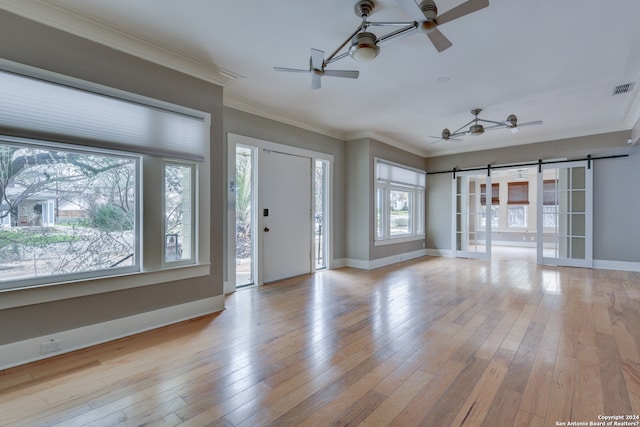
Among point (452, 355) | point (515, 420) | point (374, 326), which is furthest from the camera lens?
point (374, 326)

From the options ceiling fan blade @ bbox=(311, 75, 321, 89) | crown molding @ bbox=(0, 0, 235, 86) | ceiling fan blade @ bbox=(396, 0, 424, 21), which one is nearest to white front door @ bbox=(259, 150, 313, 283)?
crown molding @ bbox=(0, 0, 235, 86)

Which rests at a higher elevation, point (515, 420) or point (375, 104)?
point (375, 104)

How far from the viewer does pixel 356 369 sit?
7.30 ft

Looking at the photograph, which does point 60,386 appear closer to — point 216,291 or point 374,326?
point 216,291

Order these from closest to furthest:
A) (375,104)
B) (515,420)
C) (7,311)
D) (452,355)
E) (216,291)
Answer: (515,420) < (7,311) < (452,355) < (216,291) < (375,104)

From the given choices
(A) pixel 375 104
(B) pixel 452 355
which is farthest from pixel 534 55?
(B) pixel 452 355

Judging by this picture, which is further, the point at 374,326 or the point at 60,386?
the point at 374,326

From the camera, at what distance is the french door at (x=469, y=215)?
7359 millimetres

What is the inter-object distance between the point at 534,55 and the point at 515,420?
3251 mm

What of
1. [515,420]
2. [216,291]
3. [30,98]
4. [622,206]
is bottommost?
[515,420]

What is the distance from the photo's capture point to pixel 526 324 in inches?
122

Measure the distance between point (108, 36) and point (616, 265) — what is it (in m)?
8.41

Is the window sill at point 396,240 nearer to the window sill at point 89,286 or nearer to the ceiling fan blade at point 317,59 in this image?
the window sill at point 89,286

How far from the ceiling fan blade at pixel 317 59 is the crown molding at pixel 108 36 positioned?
45.0 inches
